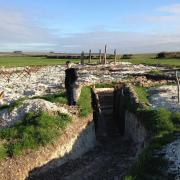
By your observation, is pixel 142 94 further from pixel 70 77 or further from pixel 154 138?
pixel 154 138

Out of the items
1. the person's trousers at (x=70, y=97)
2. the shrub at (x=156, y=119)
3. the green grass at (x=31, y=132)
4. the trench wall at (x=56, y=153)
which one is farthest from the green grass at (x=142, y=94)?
the green grass at (x=31, y=132)

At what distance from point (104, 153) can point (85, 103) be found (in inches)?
177

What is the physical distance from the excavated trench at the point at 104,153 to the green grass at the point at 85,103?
637mm

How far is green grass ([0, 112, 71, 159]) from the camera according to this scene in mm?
21891

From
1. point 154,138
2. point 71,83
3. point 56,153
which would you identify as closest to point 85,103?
point 71,83

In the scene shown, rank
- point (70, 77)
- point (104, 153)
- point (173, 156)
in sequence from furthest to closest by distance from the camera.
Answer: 1. point (70, 77)
2. point (104, 153)
3. point (173, 156)

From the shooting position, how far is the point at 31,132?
23609 mm

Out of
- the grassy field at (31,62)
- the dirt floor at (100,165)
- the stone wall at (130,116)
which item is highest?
the stone wall at (130,116)

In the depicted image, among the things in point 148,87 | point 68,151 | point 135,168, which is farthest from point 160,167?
point 148,87

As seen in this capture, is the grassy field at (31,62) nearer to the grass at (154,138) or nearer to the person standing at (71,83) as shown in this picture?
the person standing at (71,83)

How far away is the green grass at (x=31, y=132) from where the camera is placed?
862 inches

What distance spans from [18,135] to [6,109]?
439 cm

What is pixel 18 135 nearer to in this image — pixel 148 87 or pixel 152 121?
pixel 152 121

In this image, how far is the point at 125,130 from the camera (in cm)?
2973
